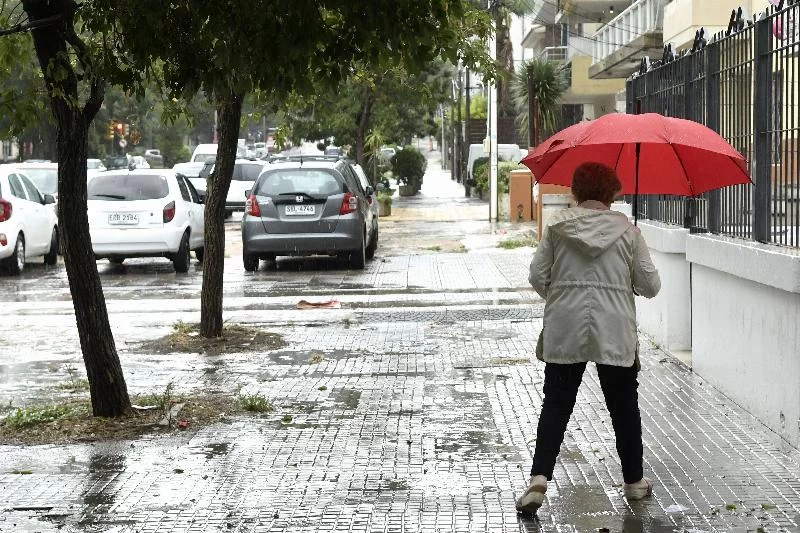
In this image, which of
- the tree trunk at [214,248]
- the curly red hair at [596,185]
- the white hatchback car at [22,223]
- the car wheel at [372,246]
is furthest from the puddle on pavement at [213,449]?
the car wheel at [372,246]

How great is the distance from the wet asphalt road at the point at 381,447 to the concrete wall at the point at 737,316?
0.63 ft

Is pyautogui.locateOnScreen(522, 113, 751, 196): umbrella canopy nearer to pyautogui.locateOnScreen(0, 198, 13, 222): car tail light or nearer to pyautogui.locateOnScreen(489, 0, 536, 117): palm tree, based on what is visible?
pyautogui.locateOnScreen(0, 198, 13, 222): car tail light

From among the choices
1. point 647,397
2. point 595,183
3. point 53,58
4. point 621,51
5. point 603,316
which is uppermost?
point 621,51

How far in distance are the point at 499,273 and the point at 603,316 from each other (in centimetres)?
1304

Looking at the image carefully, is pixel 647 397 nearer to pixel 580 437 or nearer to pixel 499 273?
pixel 580 437

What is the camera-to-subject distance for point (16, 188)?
830 inches

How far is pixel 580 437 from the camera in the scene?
8.06 m

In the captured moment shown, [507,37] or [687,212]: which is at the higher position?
[507,37]

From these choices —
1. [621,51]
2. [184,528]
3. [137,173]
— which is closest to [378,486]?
[184,528]

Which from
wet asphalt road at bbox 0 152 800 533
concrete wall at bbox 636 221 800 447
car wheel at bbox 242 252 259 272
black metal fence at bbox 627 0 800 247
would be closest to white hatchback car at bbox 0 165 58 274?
car wheel at bbox 242 252 259 272

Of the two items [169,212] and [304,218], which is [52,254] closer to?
[169,212]

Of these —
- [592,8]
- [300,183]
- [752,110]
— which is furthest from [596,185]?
[592,8]

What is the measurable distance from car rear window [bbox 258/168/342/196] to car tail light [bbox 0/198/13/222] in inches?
143

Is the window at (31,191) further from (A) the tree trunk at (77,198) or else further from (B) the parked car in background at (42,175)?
(A) the tree trunk at (77,198)
